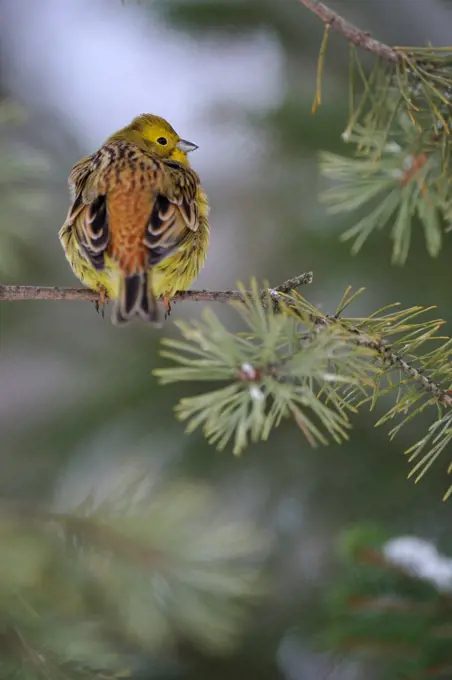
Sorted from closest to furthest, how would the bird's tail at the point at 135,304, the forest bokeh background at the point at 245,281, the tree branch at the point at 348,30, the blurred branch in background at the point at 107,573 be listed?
the blurred branch in background at the point at 107,573, the tree branch at the point at 348,30, the bird's tail at the point at 135,304, the forest bokeh background at the point at 245,281

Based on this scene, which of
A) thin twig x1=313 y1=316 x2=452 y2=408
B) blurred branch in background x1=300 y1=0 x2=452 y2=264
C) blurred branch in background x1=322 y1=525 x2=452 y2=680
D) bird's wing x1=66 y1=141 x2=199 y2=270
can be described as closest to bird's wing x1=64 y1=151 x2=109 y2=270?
bird's wing x1=66 y1=141 x2=199 y2=270

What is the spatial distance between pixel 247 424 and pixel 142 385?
2.20 m

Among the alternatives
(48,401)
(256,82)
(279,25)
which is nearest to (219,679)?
(48,401)

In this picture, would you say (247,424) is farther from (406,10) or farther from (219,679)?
Answer: (406,10)

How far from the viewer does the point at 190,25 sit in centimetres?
335

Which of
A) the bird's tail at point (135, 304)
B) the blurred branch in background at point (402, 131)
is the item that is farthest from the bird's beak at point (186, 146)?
the bird's tail at point (135, 304)

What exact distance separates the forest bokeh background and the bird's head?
0.34 meters

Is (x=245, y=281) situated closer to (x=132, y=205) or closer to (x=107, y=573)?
(x=132, y=205)

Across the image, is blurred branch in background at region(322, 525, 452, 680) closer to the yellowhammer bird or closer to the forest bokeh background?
the forest bokeh background

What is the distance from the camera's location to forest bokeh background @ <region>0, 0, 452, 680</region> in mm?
3188

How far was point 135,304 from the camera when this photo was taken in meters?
1.86

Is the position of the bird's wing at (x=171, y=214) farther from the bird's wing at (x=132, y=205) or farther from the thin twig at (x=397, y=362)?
the thin twig at (x=397, y=362)

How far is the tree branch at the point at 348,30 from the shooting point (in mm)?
1674

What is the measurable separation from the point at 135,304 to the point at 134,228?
0.31 m
